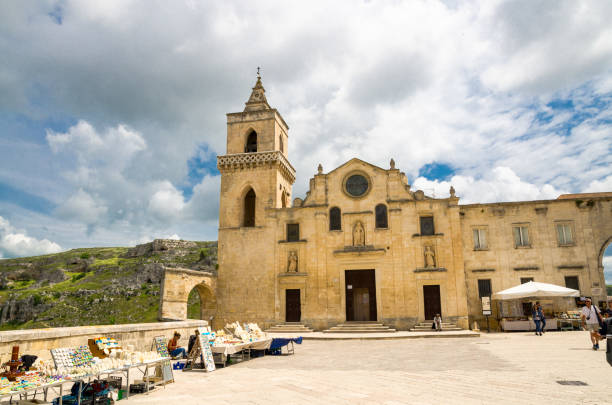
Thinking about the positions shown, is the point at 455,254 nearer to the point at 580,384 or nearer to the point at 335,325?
the point at 335,325

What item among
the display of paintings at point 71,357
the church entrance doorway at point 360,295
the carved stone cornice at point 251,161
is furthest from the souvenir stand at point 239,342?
the carved stone cornice at point 251,161

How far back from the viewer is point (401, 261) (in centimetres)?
2622

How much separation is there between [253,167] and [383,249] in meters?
10.9

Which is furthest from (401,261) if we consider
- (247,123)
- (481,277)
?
(247,123)

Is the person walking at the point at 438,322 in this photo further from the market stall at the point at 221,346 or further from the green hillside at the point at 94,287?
the green hillside at the point at 94,287

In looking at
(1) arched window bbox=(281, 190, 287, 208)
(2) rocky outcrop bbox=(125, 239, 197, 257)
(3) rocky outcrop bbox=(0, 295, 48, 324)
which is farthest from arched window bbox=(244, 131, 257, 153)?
(3) rocky outcrop bbox=(0, 295, 48, 324)

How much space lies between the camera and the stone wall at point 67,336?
880cm

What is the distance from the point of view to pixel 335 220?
1100 inches

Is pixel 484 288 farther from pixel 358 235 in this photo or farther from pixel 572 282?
pixel 358 235

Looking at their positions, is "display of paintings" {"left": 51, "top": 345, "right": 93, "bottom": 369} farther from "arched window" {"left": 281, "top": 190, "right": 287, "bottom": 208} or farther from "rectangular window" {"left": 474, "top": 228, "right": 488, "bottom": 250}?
"rectangular window" {"left": 474, "top": 228, "right": 488, "bottom": 250}

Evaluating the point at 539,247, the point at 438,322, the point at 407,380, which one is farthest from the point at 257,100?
the point at 407,380

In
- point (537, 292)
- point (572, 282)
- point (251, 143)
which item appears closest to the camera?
point (537, 292)

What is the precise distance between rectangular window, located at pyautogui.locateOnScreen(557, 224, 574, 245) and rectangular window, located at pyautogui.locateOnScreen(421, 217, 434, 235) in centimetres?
786

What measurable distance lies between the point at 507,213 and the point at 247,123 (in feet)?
62.8
